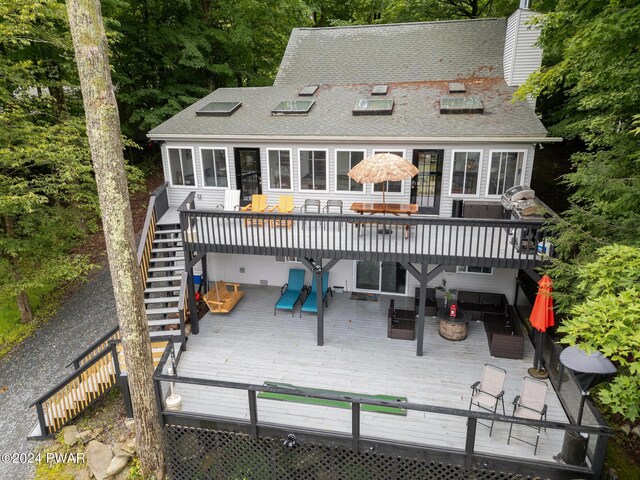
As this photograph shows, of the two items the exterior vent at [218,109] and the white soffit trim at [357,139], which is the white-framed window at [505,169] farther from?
the exterior vent at [218,109]

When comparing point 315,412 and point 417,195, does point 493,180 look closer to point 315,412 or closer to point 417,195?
point 417,195

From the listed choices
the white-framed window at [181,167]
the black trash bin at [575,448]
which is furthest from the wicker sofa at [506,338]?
the white-framed window at [181,167]

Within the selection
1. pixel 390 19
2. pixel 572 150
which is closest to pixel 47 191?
pixel 390 19

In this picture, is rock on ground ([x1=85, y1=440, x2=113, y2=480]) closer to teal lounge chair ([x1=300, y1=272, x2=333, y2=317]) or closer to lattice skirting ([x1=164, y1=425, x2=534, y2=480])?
lattice skirting ([x1=164, y1=425, x2=534, y2=480])

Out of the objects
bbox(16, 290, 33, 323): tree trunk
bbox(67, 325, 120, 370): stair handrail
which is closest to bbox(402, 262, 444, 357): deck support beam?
bbox(67, 325, 120, 370): stair handrail

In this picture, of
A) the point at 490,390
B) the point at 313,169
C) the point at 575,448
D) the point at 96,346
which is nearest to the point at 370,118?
the point at 313,169

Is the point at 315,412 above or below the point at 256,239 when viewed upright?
below
